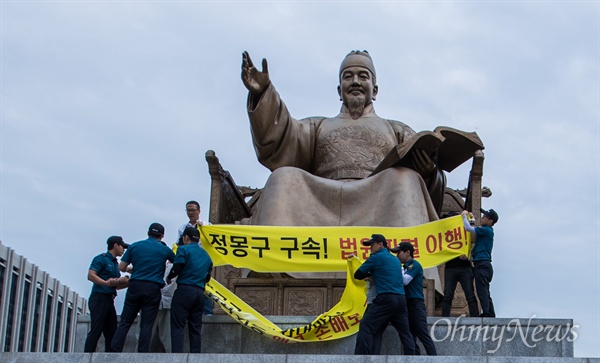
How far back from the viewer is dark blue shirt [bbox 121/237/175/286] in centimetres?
1102

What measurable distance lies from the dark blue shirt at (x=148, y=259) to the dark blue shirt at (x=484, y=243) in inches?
126

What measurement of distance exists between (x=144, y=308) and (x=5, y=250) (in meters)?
37.2

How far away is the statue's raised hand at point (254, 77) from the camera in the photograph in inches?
569

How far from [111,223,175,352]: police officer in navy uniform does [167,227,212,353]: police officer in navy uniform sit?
0.16 meters

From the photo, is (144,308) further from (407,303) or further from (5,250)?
(5,250)

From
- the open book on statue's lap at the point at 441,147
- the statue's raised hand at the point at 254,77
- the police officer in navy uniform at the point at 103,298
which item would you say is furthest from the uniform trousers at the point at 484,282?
the statue's raised hand at the point at 254,77

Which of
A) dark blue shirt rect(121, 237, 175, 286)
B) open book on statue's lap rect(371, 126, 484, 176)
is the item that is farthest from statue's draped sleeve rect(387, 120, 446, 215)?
dark blue shirt rect(121, 237, 175, 286)

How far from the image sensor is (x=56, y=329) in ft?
172

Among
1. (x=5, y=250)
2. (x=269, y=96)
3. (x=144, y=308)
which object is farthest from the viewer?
(x=5, y=250)

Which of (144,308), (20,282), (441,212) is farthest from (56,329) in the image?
(144,308)

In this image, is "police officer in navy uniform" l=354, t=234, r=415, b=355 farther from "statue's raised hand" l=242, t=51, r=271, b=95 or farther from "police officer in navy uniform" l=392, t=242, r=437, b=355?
"statue's raised hand" l=242, t=51, r=271, b=95

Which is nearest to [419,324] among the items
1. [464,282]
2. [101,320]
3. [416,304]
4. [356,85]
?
[416,304]

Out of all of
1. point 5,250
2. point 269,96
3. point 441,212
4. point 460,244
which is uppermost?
point 5,250

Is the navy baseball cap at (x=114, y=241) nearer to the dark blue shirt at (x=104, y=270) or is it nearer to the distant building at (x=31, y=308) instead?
the dark blue shirt at (x=104, y=270)
